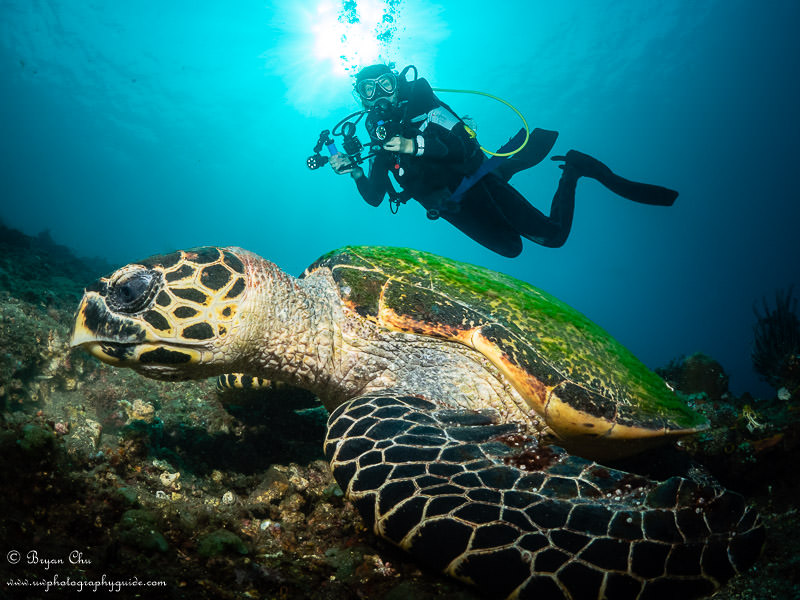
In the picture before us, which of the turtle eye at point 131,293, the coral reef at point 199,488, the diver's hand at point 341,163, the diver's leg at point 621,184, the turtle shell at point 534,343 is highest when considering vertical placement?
the diver's leg at point 621,184

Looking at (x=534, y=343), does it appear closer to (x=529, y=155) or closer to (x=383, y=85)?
(x=383, y=85)

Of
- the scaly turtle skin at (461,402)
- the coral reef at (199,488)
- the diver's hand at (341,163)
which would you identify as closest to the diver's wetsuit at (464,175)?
the diver's hand at (341,163)

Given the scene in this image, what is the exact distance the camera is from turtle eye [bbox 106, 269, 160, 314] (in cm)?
192

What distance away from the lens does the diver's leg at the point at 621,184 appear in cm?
573

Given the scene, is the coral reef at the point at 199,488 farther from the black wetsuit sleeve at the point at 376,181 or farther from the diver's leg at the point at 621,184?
the black wetsuit sleeve at the point at 376,181

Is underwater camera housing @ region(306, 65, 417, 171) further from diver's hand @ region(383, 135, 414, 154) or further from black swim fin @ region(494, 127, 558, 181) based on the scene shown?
black swim fin @ region(494, 127, 558, 181)

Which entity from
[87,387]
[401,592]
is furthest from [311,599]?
[87,387]

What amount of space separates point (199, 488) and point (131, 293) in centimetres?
110

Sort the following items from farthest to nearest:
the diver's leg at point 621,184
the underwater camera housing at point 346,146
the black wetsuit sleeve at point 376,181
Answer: the black wetsuit sleeve at point 376,181
the diver's leg at point 621,184
the underwater camera housing at point 346,146

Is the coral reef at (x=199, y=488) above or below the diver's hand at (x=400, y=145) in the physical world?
below

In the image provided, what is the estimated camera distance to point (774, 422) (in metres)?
2.76

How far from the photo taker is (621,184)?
5.94m

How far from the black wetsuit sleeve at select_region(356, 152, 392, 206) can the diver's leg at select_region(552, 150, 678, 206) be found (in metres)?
2.73

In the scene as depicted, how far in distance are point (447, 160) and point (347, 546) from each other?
4.80 metres
